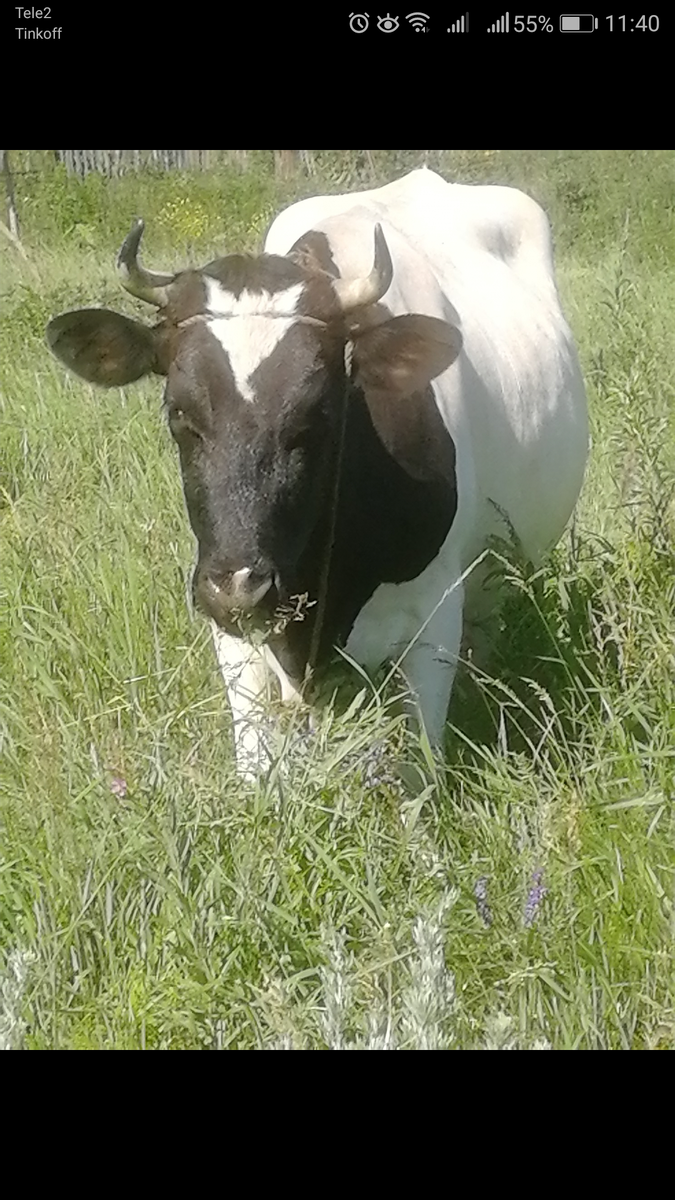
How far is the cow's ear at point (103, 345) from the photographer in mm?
2797

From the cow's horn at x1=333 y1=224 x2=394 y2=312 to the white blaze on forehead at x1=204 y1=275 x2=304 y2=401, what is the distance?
11 cm

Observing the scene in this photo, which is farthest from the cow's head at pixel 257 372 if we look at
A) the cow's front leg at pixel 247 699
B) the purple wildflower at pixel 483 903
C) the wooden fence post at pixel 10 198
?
the purple wildflower at pixel 483 903

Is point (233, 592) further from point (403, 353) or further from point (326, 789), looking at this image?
point (403, 353)

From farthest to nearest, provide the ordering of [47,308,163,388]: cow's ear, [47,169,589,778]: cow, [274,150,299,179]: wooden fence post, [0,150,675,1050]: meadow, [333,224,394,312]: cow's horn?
1. [47,308,163,388]: cow's ear
2. [333,224,394,312]: cow's horn
3. [47,169,589,778]: cow
4. [274,150,299,179]: wooden fence post
5. [0,150,675,1050]: meadow

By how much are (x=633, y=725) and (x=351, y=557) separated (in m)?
0.66

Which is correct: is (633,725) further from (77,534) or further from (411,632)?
(77,534)
